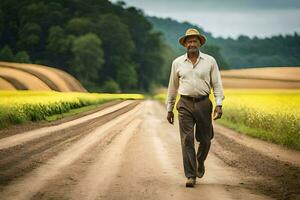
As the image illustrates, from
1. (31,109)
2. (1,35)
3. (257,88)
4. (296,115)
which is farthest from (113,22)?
(296,115)

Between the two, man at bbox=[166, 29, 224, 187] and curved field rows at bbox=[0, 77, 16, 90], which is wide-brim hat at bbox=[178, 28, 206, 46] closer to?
man at bbox=[166, 29, 224, 187]

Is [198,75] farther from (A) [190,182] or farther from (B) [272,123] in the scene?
(B) [272,123]

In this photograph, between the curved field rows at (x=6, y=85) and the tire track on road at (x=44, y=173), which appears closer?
the tire track on road at (x=44, y=173)

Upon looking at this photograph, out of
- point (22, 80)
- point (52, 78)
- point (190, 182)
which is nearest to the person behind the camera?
point (190, 182)

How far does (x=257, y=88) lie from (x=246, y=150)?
47.6 metres

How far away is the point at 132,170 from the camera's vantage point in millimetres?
9586

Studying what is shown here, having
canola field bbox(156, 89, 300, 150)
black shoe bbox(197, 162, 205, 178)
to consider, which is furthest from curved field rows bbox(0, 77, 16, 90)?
black shoe bbox(197, 162, 205, 178)

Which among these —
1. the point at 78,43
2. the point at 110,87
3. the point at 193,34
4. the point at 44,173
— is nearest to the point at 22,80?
the point at 78,43

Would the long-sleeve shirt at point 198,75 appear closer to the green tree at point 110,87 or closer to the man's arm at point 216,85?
the man's arm at point 216,85

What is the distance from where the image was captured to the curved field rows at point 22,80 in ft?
174

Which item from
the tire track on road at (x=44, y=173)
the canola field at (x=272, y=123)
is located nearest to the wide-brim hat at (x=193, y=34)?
the tire track on road at (x=44, y=173)

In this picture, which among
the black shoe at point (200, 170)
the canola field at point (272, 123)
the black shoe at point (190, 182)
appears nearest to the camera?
the black shoe at point (190, 182)

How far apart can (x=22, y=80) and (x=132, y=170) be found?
47309mm

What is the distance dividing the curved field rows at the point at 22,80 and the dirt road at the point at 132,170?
38311mm
